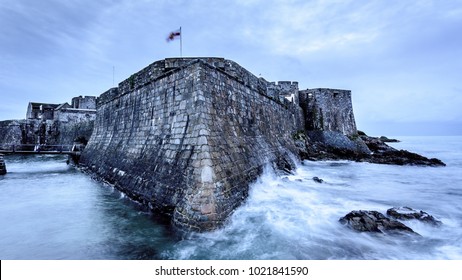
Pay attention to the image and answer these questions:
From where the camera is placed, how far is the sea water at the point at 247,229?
423 centimetres

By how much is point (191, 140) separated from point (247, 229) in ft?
8.13

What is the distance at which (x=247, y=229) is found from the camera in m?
5.07

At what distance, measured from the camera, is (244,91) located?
29.3 ft

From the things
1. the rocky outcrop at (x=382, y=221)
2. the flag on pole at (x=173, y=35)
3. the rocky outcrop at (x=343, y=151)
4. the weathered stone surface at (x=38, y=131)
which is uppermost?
the flag on pole at (x=173, y=35)

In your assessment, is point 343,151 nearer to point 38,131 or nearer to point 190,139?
point 190,139

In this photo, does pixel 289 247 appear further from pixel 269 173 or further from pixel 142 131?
pixel 142 131

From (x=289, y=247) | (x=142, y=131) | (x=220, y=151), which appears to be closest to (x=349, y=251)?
(x=289, y=247)

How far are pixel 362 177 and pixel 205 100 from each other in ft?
33.0

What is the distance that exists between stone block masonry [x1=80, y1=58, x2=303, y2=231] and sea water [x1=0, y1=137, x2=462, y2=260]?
1.55 feet

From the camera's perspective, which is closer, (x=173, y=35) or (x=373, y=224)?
(x=373, y=224)

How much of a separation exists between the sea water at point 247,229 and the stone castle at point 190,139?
19.3 inches

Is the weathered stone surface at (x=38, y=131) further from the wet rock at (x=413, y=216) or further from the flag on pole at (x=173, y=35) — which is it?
the wet rock at (x=413, y=216)

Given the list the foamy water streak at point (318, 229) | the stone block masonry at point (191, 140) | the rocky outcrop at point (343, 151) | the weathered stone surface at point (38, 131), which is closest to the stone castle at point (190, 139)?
the stone block masonry at point (191, 140)

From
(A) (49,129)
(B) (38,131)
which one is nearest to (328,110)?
(A) (49,129)
